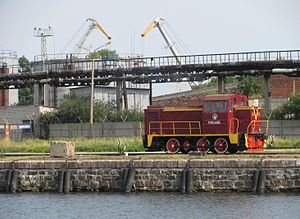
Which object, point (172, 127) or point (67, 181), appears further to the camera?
point (172, 127)

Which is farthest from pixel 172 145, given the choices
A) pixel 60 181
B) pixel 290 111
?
pixel 290 111

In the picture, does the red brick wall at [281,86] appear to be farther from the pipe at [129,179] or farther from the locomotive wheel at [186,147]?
the pipe at [129,179]

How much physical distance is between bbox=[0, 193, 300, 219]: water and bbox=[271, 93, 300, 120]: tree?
38.1 metres

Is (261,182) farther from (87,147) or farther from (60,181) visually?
(87,147)

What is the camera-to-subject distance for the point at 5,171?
35969 millimetres

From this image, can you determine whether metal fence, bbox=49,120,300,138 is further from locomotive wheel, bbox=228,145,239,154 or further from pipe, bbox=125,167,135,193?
pipe, bbox=125,167,135,193

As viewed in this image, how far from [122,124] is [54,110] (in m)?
18.5

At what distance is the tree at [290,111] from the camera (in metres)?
68.9

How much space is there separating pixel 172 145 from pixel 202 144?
1891 millimetres

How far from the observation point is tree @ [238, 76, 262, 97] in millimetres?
97500

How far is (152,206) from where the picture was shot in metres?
30.7

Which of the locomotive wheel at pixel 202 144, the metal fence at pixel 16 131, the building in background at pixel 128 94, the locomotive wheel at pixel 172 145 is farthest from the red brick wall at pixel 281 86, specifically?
the locomotive wheel at pixel 202 144

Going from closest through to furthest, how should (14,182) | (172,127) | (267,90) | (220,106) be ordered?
(14,182)
(220,106)
(172,127)
(267,90)

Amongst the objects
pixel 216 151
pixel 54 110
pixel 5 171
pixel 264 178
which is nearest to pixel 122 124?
pixel 54 110
